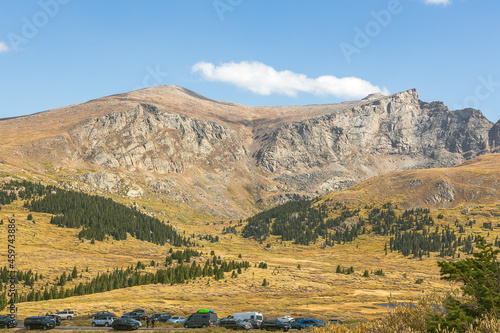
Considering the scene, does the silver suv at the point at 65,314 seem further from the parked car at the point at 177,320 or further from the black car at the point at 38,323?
the parked car at the point at 177,320

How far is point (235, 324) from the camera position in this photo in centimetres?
5497

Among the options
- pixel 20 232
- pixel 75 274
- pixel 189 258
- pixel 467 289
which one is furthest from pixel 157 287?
pixel 20 232

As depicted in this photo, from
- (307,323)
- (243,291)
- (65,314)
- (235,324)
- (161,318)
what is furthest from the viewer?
(243,291)

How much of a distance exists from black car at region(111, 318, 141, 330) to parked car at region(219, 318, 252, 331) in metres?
11.8

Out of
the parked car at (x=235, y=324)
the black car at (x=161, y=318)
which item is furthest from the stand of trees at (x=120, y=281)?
the parked car at (x=235, y=324)

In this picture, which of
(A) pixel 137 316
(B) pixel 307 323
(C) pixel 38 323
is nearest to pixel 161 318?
(A) pixel 137 316

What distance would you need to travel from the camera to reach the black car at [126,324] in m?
53.7

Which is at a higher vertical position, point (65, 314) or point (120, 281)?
point (65, 314)

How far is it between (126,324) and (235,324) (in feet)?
49.0

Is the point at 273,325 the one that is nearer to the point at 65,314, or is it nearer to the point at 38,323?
the point at 38,323

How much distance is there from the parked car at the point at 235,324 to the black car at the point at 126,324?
11757mm

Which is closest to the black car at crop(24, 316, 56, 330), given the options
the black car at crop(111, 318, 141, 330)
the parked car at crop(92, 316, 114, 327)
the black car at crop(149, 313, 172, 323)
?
the parked car at crop(92, 316, 114, 327)

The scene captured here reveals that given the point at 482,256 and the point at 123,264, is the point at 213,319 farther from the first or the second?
the point at 123,264

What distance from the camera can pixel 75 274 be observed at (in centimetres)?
13512
